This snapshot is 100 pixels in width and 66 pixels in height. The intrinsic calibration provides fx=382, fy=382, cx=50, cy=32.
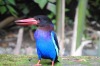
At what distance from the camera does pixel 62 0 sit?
308 cm

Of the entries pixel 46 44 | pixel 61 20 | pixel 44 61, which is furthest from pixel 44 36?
pixel 61 20

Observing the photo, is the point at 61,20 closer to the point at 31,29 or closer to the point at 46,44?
the point at 31,29

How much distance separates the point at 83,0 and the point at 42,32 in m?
1.18

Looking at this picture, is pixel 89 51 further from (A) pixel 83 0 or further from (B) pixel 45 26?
(B) pixel 45 26

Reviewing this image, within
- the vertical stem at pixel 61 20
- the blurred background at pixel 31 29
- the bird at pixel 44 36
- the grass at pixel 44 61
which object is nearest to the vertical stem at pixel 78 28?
the vertical stem at pixel 61 20

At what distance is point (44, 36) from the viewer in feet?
6.77

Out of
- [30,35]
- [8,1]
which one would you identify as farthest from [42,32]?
[30,35]

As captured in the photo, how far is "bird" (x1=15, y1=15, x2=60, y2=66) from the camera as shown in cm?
203

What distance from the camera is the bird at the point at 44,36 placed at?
6.65 ft

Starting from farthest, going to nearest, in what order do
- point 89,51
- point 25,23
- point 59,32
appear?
point 89,51
point 59,32
point 25,23

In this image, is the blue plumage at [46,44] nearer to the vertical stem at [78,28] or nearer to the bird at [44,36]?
the bird at [44,36]

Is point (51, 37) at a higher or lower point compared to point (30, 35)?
higher

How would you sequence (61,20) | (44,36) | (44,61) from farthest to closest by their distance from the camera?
(61,20), (44,61), (44,36)

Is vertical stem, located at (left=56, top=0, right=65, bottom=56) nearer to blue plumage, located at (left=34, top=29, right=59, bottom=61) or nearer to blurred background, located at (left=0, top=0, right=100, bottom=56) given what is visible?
blurred background, located at (left=0, top=0, right=100, bottom=56)
